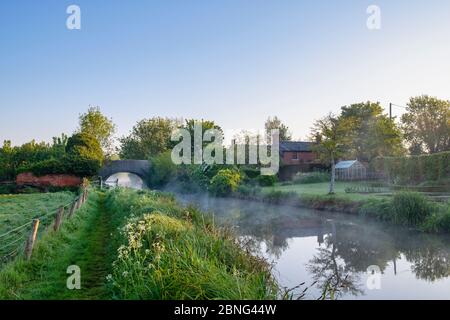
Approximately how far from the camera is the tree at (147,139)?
66125mm

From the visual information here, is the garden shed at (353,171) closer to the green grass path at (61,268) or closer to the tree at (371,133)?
the tree at (371,133)

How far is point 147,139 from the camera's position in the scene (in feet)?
220

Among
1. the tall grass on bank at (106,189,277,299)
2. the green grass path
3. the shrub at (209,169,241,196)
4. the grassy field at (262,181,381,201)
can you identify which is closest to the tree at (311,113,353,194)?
the grassy field at (262,181,381,201)

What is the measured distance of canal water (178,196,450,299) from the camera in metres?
8.73

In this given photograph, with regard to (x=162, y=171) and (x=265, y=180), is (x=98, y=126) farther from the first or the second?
(x=265, y=180)

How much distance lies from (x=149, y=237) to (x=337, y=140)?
19707 mm

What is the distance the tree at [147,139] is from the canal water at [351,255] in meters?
48.8

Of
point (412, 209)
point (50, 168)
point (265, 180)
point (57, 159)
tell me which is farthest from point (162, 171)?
point (412, 209)

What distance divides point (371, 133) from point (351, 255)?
33013mm

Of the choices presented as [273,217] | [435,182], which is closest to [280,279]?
[273,217]

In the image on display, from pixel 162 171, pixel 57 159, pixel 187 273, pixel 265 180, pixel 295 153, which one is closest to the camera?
pixel 187 273

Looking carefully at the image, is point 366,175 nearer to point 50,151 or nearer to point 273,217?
point 273,217

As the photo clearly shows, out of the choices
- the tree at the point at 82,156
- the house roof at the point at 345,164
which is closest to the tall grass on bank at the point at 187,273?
the tree at the point at 82,156

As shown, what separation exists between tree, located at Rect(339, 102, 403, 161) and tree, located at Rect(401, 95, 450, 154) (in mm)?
7262
